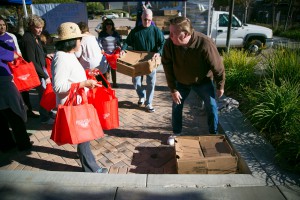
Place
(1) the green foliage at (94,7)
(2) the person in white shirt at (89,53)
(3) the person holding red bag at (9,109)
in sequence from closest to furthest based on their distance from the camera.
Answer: (3) the person holding red bag at (9,109), (2) the person in white shirt at (89,53), (1) the green foliage at (94,7)

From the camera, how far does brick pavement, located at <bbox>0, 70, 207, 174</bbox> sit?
3.39 m

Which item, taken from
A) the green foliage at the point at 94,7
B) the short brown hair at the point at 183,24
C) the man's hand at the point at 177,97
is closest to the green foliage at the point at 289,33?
the man's hand at the point at 177,97

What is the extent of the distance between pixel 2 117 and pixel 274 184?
3740 millimetres

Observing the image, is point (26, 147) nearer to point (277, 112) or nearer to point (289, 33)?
point (277, 112)

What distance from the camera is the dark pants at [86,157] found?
288 centimetres

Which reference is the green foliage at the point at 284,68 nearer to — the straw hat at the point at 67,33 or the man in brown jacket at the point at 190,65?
→ the man in brown jacket at the point at 190,65

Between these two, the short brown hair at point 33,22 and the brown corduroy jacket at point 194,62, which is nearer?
the brown corduroy jacket at point 194,62

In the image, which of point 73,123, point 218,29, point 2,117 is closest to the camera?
point 73,123

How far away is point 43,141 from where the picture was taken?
4.07 metres

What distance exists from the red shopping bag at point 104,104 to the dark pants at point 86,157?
37 cm

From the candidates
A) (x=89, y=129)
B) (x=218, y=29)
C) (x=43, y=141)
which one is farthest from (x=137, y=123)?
(x=218, y=29)

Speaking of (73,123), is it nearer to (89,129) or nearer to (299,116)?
(89,129)

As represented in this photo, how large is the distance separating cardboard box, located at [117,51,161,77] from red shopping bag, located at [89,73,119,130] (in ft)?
4.38

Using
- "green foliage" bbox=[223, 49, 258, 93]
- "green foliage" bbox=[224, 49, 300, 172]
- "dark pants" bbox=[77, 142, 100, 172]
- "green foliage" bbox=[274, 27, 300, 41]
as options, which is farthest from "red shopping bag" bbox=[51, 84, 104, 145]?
"green foliage" bbox=[274, 27, 300, 41]
